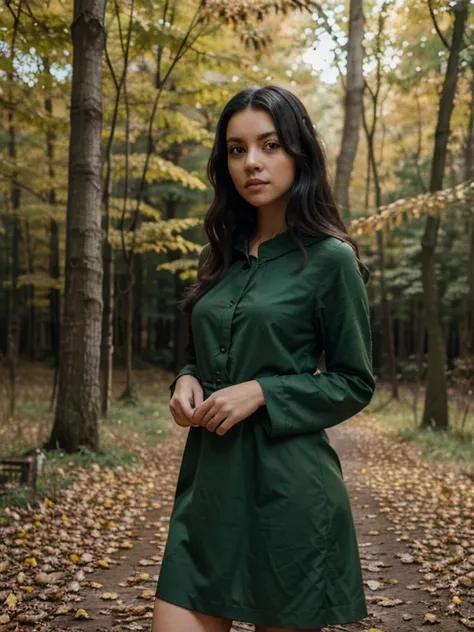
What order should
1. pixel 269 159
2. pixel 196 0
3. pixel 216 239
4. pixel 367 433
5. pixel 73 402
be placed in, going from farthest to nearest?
1. pixel 367 433
2. pixel 196 0
3. pixel 73 402
4. pixel 216 239
5. pixel 269 159

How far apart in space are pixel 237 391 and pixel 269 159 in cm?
72

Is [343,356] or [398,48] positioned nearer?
[343,356]

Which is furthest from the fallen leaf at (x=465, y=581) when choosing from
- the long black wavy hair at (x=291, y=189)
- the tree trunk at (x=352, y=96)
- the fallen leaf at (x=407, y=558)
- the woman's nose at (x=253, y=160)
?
the tree trunk at (x=352, y=96)

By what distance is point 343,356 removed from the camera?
192 cm

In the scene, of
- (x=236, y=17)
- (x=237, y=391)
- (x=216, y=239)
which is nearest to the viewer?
(x=237, y=391)

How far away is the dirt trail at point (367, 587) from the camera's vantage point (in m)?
3.89

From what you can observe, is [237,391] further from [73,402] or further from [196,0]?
[196,0]

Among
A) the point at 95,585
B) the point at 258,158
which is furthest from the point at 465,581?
the point at 258,158

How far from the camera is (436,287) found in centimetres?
1163

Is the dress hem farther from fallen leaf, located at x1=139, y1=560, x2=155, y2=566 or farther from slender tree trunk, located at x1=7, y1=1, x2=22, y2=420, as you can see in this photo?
slender tree trunk, located at x1=7, y1=1, x2=22, y2=420

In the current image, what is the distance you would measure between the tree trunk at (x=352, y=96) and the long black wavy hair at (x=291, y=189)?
9289mm

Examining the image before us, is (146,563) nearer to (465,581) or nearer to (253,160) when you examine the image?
(465,581)

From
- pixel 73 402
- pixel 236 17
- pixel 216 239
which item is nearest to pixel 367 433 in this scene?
pixel 73 402

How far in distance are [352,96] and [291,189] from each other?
10.4m
